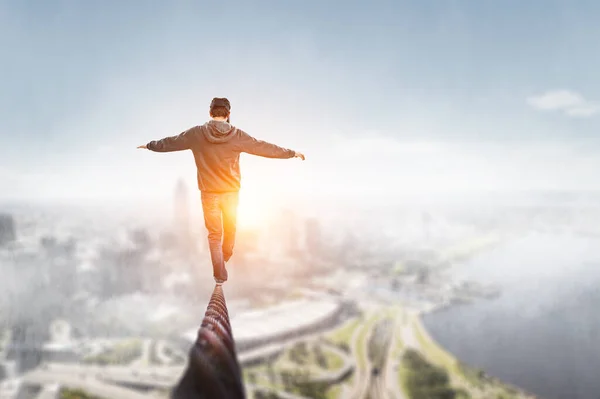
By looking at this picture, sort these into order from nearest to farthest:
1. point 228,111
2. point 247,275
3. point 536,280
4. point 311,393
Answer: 1. point 228,111
2. point 311,393
3. point 247,275
4. point 536,280

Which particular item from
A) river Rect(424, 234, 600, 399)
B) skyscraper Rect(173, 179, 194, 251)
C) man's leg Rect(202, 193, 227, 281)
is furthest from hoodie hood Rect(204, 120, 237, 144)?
skyscraper Rect(173, 179, 194, 251)

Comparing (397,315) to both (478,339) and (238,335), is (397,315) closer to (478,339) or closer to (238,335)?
(478,339)

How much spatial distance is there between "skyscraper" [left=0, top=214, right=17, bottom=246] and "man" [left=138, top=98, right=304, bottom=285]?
4044 centimetres

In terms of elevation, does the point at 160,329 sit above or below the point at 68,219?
below

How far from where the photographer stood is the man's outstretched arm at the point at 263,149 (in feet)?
6.40

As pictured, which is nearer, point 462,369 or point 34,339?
point 462,369

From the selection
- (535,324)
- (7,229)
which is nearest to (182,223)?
(7,229)

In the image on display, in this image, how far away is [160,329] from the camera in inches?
1001

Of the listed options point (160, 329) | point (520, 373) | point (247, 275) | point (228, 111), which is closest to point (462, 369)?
point (520, 373)

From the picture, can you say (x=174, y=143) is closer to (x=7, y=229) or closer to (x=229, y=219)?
(x=229, y=219)

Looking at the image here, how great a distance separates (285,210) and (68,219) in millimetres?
21002

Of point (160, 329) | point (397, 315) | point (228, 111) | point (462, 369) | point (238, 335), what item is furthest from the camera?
point (397, 315)

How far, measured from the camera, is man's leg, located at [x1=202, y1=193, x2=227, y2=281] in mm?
1993

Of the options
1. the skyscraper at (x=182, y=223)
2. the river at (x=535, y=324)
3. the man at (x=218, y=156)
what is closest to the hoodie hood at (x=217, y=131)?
the man at (x=218, y=156)
